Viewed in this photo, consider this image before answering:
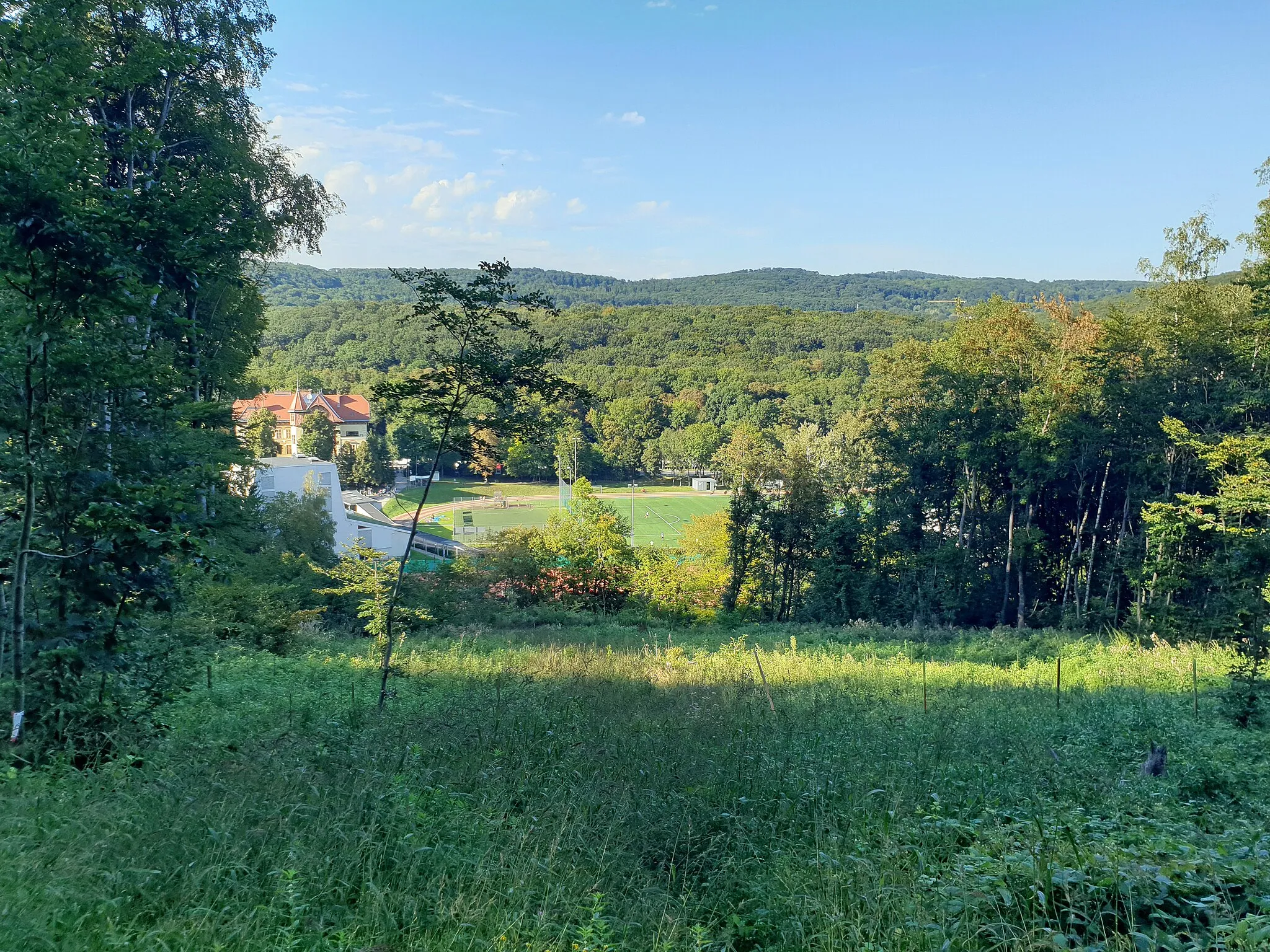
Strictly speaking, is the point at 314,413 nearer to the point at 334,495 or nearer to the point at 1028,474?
the point at 334,495

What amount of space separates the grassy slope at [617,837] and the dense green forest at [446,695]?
0.03m

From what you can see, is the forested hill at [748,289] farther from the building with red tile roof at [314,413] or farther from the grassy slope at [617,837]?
the grassy slope at [617,837]

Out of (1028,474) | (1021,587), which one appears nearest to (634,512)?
(1021,587)

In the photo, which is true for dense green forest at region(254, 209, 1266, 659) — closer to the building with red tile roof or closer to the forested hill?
the building with red tile roof

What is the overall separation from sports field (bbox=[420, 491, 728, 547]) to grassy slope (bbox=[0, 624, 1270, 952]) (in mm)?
37825

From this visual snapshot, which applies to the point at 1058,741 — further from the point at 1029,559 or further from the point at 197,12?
the point at 1029,559

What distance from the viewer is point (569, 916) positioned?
3.30 meters

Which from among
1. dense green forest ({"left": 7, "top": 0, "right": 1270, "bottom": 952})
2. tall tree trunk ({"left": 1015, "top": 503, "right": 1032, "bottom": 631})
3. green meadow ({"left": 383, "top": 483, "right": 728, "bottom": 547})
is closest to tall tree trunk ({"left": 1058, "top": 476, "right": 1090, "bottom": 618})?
tall tree trunk ({"left": 1015, "top": 503, "right": 1032, "bottom": 631})

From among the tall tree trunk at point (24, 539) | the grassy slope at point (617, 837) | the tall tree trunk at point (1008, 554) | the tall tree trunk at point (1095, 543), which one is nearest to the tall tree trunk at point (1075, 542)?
the tall tree trunk at point (1095, 543)

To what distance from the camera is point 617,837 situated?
4234 mm

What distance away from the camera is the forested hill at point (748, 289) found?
325ft

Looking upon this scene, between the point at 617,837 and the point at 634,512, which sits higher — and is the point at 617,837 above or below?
above

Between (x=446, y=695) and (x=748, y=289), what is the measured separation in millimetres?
161387

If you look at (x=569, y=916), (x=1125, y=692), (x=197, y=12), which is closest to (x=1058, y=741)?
(x=1125, y=692)
